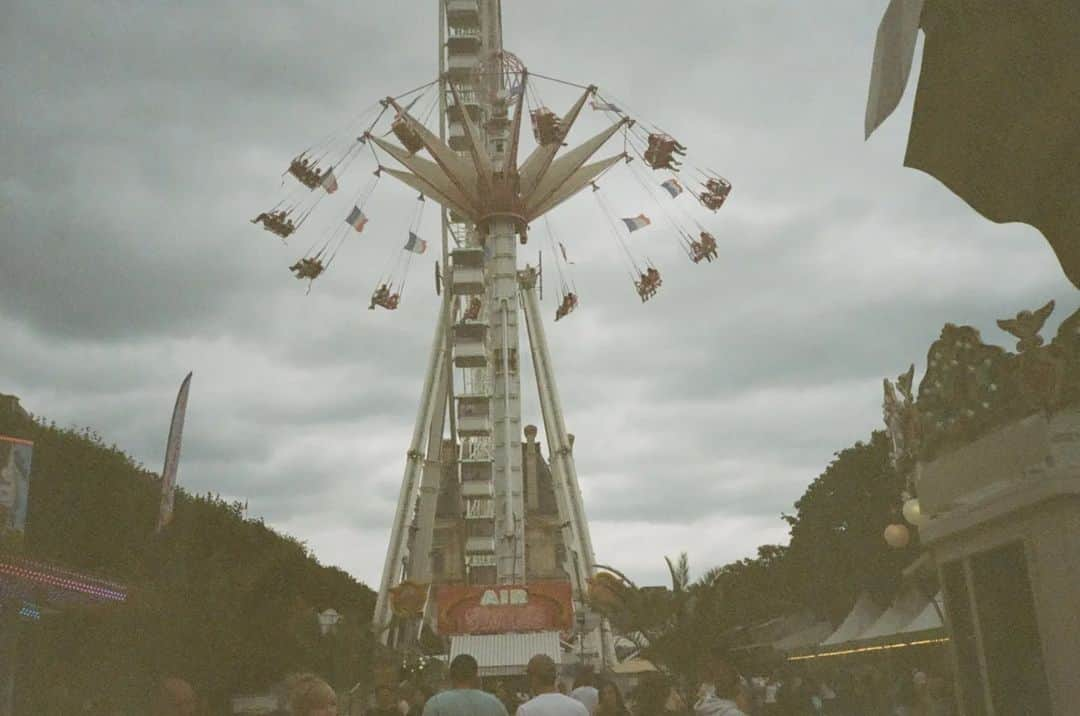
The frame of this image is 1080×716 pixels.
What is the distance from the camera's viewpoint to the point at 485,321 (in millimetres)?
55594

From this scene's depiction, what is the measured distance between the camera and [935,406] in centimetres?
1123

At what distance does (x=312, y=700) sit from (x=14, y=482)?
16629mm

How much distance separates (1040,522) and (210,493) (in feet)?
119

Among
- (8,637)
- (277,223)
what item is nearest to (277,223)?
(277,223)

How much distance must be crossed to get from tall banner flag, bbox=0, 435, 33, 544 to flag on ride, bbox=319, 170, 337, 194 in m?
22.8

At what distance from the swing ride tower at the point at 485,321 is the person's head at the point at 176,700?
129ft

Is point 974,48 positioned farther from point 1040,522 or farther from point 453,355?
point 453,355

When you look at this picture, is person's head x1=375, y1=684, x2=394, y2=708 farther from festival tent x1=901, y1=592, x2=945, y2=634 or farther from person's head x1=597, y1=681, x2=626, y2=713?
festival tent x1=901, y1=592, x2=945, y2=634

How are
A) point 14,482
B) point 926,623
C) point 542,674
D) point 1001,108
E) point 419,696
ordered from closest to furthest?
point 1001,108 < point 542,674 < point 419,696 < point 14,482 < point 926,623

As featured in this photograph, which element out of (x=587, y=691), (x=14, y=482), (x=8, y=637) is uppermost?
(x=14, y=482)

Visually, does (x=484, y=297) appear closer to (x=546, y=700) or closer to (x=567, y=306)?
(x=567, y=306)

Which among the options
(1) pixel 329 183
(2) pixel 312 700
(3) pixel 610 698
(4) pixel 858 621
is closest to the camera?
(2) pixel 312 700

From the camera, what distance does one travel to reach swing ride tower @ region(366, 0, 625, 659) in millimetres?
49625

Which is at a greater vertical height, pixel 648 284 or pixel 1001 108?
pixel 648 284
